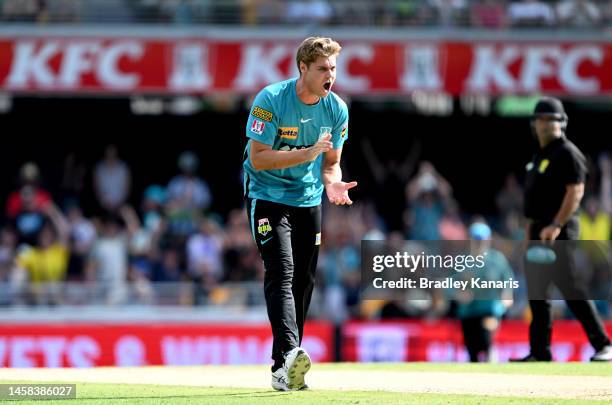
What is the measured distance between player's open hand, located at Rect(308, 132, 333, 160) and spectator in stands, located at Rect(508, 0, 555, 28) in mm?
11484

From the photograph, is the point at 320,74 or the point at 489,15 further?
the point at 489,15

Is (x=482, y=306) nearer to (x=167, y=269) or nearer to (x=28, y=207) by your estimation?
(x=167, y=269)

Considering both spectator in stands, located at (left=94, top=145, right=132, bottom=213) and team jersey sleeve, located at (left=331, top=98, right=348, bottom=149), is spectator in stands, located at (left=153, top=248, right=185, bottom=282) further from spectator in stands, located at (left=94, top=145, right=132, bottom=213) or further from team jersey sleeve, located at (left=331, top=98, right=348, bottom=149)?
team jersey sleeve, located at (left=331, top=98, right=348, bottom=149)

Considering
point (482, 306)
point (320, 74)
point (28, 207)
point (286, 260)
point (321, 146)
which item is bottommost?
point (482, 306)

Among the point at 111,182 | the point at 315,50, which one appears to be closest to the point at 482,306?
the point at 315,50

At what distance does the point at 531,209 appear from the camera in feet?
33.9

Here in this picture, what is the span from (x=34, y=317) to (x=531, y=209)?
27.3 feet

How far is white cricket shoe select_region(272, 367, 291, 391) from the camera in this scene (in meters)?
7.82

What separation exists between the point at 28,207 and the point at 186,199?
2254 mm

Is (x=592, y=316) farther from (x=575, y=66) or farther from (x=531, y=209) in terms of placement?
(x=575, y=66)

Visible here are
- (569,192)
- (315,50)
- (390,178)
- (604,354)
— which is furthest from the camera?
(390,178)

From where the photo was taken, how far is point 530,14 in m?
18.8

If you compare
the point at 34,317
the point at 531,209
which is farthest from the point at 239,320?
the point at 531,209

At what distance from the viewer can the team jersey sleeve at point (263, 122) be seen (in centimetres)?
794
